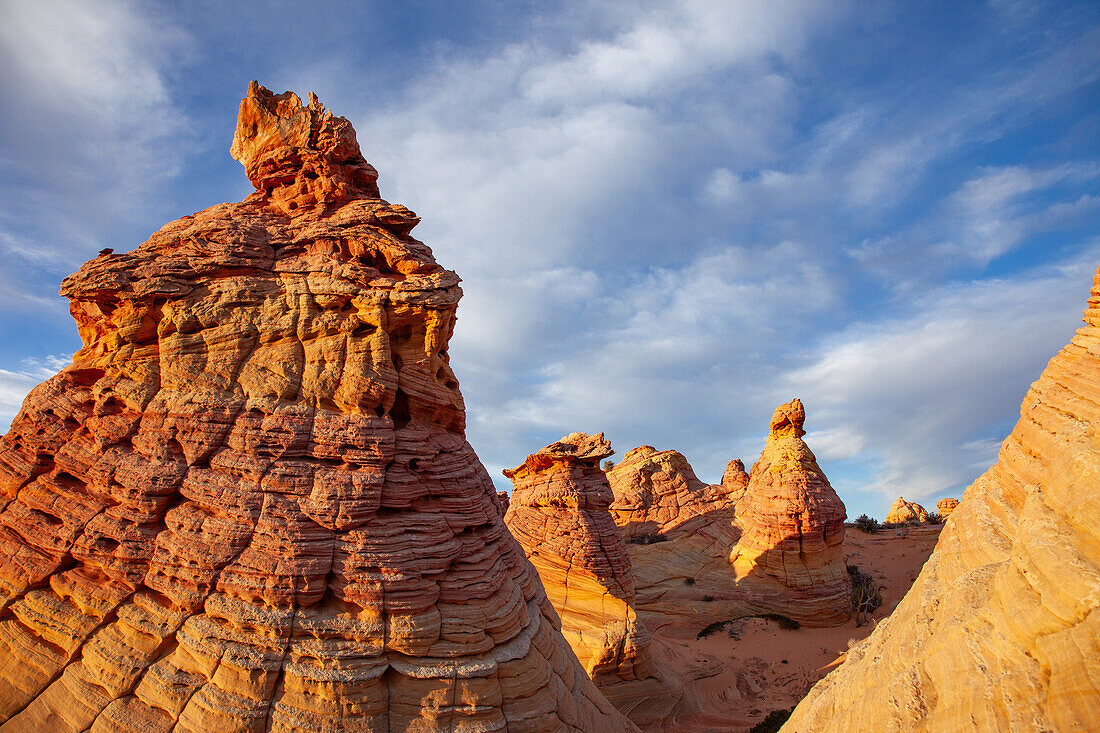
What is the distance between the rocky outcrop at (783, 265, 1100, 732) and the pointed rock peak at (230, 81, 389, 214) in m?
15.4

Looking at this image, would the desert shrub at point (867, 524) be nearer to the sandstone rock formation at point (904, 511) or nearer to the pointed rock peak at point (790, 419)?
the sandstone rock formation at point (904, 511)

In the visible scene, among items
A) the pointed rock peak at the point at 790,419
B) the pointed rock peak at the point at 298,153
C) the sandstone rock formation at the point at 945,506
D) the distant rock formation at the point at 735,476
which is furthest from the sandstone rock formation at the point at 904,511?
the pointed rock peak at the point at 298,153

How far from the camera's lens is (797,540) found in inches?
1204

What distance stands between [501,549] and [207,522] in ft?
20.3

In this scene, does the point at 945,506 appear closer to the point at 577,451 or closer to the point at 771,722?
the point at 771,722

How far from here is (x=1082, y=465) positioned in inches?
220

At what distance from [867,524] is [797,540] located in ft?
67.4

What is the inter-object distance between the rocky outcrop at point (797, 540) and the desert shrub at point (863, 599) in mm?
661

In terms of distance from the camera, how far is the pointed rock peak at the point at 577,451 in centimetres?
2462

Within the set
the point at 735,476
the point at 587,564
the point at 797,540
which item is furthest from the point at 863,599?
the point at 735,476

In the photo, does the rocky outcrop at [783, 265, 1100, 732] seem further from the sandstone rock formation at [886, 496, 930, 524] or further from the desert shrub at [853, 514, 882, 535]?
the sandstone rock formation at [886, 496, 930, 524]

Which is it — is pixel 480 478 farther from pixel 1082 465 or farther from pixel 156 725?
pixel 1082 465

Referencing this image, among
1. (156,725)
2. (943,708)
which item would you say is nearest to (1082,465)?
(943,708)

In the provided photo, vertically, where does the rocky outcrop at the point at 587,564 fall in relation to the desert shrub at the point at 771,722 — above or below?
above
